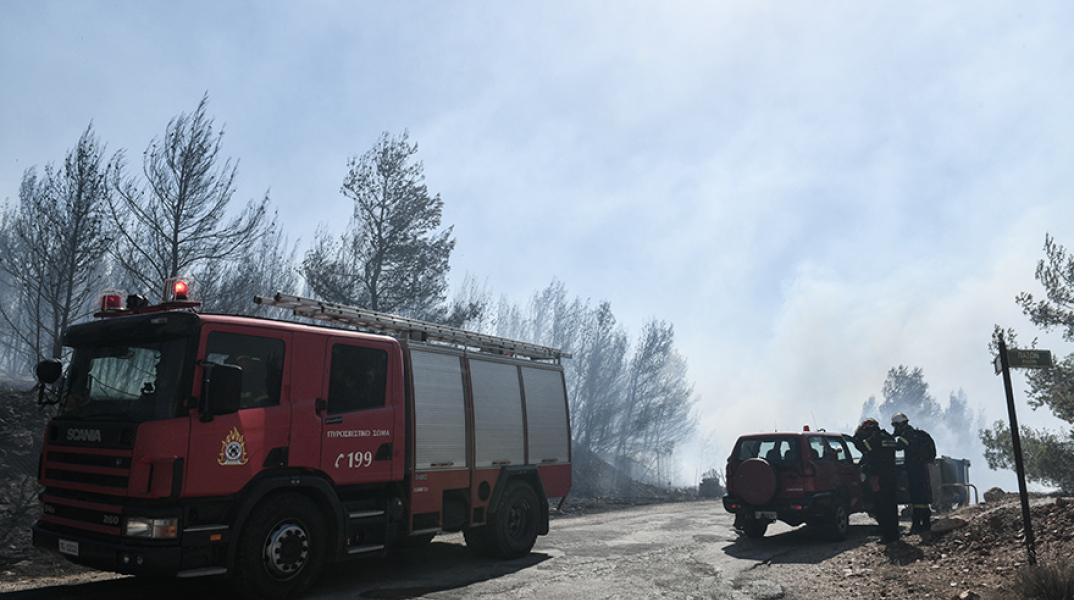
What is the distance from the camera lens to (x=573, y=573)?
8539 millimetres

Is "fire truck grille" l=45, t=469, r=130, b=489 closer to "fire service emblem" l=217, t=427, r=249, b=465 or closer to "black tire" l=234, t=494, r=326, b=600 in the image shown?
"fire service emblem" l=217, t=427, r=249, b=465

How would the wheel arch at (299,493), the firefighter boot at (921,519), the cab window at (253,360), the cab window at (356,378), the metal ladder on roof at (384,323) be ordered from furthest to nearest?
the firefighter boot at (921,519), the metal ladder on roof at (384,323), the cab window at (356,378), the cab window at (253,360), the wheel arch at (299,493)

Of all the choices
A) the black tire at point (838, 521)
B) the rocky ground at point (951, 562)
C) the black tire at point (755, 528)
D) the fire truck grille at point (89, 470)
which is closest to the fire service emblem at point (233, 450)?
the fire truck grille at point (89, 470)

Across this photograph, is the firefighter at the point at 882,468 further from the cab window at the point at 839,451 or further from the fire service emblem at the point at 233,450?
the fire service emblem at the point at 233,450

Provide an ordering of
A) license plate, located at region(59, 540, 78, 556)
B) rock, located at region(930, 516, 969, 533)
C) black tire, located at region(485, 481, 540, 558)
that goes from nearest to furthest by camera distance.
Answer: license plate, located at region(59, 540, 78, 556) → black tire, located at region(485, 481, 540, 558) → rock, located at region(930, 516, 969, 533)

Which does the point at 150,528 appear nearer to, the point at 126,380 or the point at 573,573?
the point at 126,380

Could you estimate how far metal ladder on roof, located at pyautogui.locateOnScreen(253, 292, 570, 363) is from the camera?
7677 mm

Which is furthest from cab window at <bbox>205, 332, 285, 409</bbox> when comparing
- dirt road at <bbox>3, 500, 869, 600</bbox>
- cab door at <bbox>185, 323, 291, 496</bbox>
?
dirt road at <bbox>3, 500, 869, 600</bbox>

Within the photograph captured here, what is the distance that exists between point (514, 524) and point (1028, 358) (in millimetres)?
6769

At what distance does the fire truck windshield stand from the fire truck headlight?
858 millimetres

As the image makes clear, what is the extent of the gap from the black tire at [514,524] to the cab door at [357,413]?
2.22 m

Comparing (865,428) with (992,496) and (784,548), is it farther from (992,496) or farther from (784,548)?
(992,496)

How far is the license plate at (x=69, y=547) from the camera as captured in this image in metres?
6.07

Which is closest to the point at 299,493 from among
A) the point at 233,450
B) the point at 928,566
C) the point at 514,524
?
the point at 233,450
